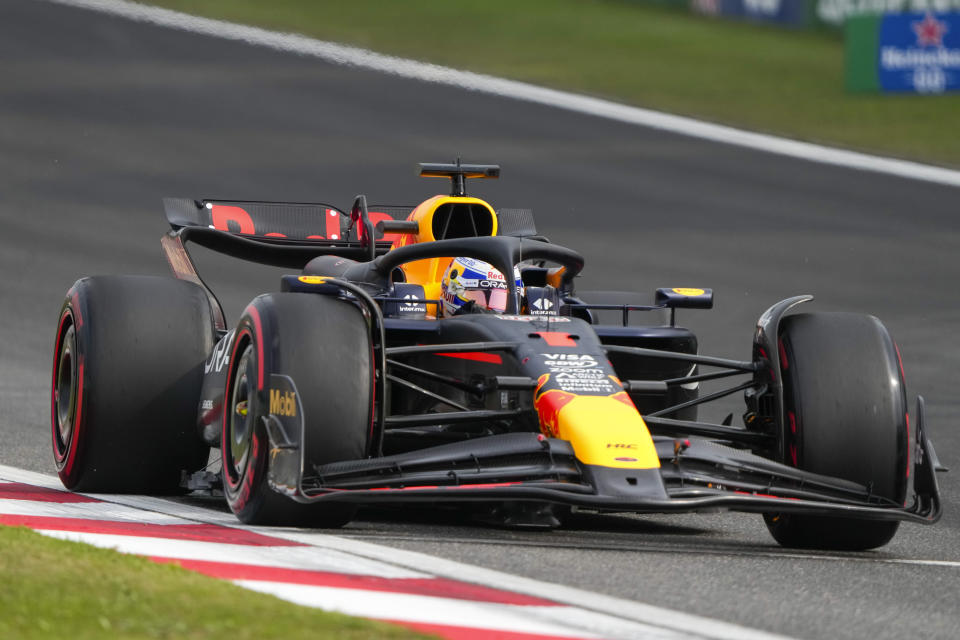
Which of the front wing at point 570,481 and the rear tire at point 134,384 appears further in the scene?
the rear tire at point 134,384

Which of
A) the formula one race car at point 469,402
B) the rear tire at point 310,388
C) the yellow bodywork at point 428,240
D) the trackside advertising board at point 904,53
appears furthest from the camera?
the trackside advertising board at point 904,53

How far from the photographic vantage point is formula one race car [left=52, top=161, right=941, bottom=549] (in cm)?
703

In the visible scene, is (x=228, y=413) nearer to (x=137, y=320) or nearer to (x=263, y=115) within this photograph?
(x=137, y=320)

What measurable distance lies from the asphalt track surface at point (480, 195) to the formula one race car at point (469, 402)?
0.26 metres

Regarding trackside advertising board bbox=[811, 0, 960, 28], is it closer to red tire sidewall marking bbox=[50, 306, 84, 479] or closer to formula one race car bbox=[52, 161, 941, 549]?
formula one race car bbox=[52, 161, 941, 549]

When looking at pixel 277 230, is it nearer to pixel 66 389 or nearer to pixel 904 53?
pixel 66 389

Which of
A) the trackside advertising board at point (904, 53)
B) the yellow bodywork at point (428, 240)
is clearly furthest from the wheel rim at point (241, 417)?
the trackside advertising board at point (904, 53)

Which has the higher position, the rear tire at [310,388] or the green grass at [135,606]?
the rear tire at [310,388]

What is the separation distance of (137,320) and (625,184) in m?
15.4

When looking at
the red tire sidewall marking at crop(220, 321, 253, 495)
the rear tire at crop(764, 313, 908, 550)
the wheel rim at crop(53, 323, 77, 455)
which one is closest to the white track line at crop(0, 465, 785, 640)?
the red tire sidewall marking at crop(220, 321, 253, 495)

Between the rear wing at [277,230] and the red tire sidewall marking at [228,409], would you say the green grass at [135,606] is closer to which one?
the red tire sidewall marking at [228,409]

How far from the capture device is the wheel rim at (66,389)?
8828mm

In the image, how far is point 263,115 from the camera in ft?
86.6

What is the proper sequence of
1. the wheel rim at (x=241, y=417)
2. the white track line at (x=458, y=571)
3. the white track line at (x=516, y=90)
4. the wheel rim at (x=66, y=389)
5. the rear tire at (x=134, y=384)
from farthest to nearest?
1. the white track line at (x=516, y=90)
2. the wheel rim at (x=66, y=389)
3. the rear tire at (x=134, y=384)
4. the wheel rim at (x=241, y=417)
5. the white track line at (x=458, y=571)
